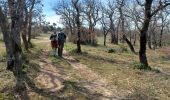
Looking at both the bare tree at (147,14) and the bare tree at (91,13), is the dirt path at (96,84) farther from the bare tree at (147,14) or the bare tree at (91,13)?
A: the bare tree at (91,13)

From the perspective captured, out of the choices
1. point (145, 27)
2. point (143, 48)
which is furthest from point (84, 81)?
point (143, 48)

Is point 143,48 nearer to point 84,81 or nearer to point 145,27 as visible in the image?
point 145,27

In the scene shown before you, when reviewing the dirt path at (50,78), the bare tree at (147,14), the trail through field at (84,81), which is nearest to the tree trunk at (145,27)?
the bare tree at (147,14)

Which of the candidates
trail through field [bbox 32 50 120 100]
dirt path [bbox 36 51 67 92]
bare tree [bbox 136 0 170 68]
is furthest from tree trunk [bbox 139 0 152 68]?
dirt path [bbox 36 51 67 92]

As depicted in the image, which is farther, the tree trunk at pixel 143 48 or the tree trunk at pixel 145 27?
the tree trunk at pixel 143 48

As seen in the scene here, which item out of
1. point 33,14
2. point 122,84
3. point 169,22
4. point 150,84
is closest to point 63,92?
point 122,84

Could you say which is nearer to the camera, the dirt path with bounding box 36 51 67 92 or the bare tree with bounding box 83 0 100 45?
the dirt path with bounding box 36 51 67 92

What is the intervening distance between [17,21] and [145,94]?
5456 mm

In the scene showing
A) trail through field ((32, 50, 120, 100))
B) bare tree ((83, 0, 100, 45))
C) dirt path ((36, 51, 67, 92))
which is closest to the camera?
trail through field ((32, 50, 120, 100))

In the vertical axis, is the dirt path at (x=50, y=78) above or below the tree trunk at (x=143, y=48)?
below

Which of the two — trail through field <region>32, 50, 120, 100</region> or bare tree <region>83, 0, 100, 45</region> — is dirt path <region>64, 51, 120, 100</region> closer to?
trail through field <region>32, 50, 120, 100</region>

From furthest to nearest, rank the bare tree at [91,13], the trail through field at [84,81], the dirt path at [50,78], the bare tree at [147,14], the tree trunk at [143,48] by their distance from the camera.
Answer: the bare tree at [91,13], the tree trunk at [143,48], the bare tree at [147,14], the dirt path at [50,78], the trail through field at [84,81]

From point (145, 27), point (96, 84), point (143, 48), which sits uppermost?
point (145, 27)

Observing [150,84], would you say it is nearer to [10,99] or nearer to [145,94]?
[145,94]
